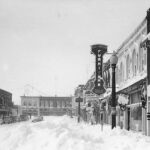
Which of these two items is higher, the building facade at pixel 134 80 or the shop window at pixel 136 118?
the building facade at pixel 134 80

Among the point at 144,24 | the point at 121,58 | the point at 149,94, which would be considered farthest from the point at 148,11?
the point at 121,58

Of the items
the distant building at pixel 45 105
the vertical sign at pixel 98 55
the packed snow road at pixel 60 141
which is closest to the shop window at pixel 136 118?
the vertical sign at pixel 98 55

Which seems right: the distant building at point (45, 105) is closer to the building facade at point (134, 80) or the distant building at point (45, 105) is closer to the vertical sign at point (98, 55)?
the vertical sign at point (98, 55)

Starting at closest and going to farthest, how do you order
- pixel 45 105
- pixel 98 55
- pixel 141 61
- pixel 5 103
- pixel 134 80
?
pixel 141 61 → pixel 134 80 → pixel 98 55 → pixel 5 103 → pixel 45 105

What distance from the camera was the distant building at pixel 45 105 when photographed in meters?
164

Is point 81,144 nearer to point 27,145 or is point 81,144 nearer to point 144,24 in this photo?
point 27,145

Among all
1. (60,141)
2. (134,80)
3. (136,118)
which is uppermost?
(134,80)

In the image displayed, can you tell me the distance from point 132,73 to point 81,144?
74.0 ft

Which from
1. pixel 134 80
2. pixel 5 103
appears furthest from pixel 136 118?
pixel 5 103

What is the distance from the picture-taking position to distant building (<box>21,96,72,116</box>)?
164000 millimetres

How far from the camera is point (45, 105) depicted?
546 feet

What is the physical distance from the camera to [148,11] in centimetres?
2698

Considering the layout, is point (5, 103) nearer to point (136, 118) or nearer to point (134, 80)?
point (136, 118)

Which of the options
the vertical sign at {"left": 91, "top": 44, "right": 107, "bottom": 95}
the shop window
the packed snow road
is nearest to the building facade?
the shop window
